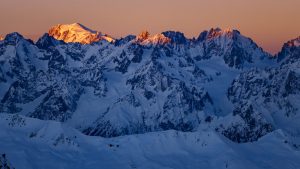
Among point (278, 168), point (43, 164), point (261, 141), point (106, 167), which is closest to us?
point (43, 164)

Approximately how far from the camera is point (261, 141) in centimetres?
17975

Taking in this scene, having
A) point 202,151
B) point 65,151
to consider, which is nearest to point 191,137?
point 202,151

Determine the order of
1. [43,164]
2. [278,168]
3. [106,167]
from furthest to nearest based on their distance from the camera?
[278,168] → [106,167] → [43,164]

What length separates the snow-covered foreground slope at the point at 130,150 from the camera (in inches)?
5719

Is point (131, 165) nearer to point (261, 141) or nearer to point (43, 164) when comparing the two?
point (43, 164)

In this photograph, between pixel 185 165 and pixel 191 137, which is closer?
pixel 185 165

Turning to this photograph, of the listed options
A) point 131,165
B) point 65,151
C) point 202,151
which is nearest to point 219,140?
point 202,151

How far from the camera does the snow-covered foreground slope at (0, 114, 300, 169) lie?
14525 centimetres

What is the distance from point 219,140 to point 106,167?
32127mm

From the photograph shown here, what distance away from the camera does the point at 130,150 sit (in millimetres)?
158875

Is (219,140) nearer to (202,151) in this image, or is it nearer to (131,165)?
(202,151)

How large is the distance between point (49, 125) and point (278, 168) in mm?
54577

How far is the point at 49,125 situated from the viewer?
15738cm

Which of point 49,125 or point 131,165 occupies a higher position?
point 49,125
